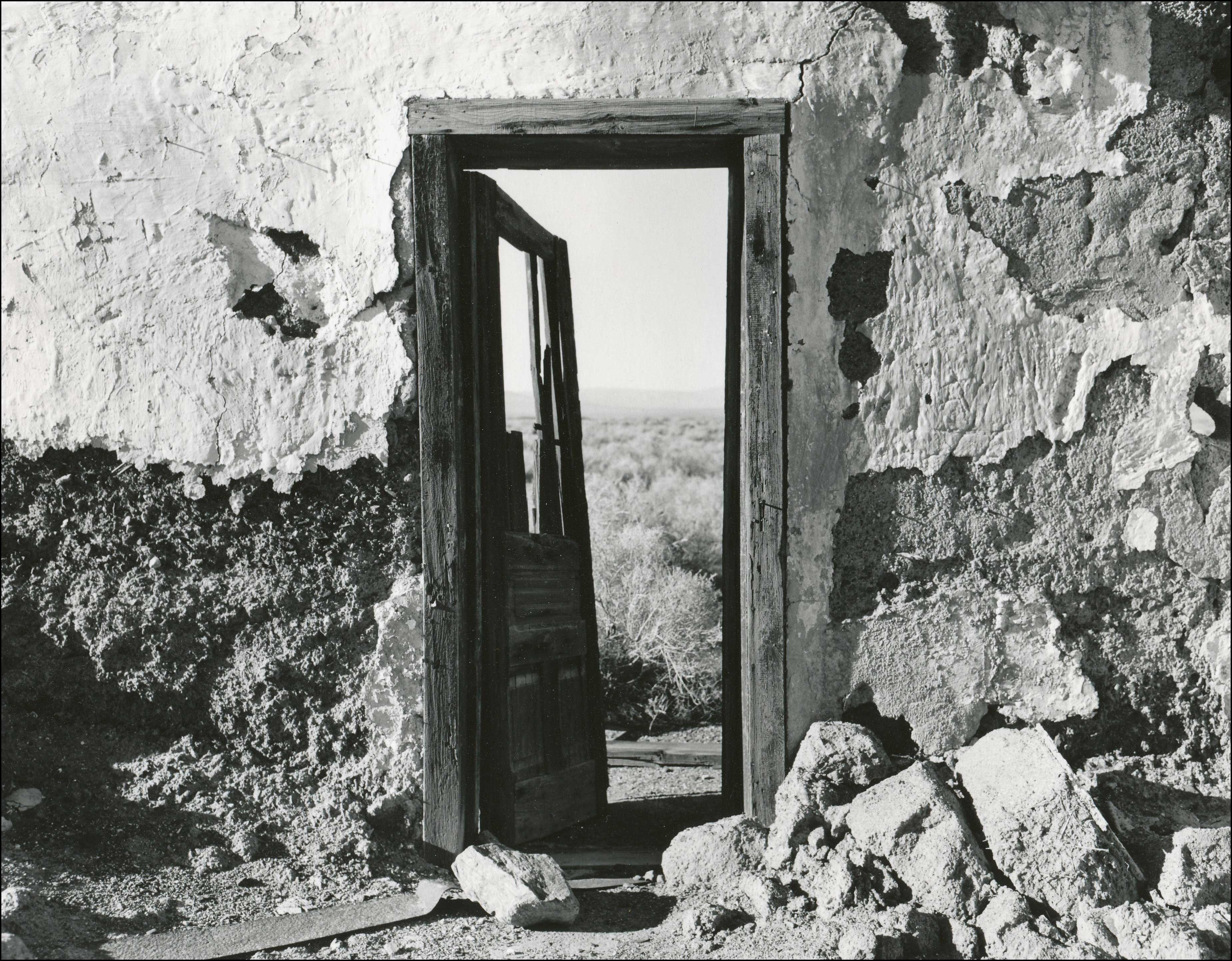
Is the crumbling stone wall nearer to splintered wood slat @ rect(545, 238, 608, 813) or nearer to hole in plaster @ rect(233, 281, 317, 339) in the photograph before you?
splintered wood slat @ rect(545, 238, 608, 813)

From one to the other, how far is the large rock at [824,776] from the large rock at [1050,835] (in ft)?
0.91

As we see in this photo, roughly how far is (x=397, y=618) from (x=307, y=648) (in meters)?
0.27

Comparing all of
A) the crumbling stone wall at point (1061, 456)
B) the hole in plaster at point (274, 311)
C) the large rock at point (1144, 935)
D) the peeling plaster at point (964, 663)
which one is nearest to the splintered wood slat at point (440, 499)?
the hole in plaster at point (274, 311)

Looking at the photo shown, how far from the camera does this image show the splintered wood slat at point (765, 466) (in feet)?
9.99

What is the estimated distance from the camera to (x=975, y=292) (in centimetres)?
307

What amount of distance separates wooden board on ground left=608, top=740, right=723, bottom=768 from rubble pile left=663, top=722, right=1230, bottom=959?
2079mm

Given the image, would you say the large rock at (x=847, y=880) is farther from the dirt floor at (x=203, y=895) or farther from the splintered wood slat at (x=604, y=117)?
the splintered wood slat at (x=604, y=117)

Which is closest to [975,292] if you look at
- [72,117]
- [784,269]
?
[784,269]

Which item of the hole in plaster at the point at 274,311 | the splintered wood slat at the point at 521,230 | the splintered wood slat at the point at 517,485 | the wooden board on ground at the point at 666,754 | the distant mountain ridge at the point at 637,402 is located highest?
the distant mountain ridge at the point at 637,402

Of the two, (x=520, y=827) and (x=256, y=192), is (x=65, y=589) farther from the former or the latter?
(x=520, y=827)

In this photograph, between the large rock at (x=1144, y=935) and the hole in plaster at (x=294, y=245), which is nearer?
the large rock at (x=1144, y=935)

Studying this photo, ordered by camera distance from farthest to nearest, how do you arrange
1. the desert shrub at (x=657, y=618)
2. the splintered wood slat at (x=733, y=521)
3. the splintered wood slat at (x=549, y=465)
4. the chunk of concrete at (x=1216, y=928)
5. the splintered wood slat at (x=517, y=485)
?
the desert shrub at (x=657, y=618)
the splintered wood slat at (x=549, y=465)
the splintered wood slat at (x=517, y=485)
the splintered wood slat at (x=733, y=521)
the chunk of concrete at (x=1216, y=928)

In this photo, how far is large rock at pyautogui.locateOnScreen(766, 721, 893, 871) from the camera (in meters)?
2.91

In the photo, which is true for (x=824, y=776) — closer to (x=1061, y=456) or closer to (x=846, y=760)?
(x=846, y=760)
